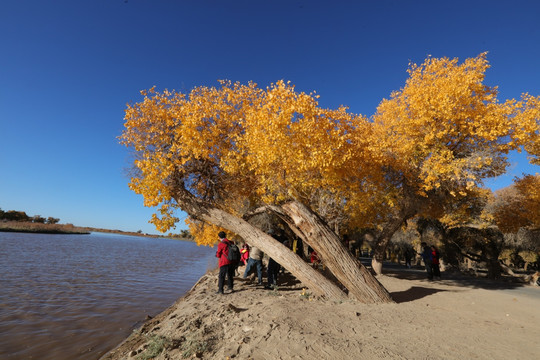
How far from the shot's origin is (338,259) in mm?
6867

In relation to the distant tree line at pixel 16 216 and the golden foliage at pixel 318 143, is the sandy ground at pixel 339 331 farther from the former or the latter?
the distant tree line at pixel 16 216

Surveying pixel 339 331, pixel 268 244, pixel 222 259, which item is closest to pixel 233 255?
pixel 222 259

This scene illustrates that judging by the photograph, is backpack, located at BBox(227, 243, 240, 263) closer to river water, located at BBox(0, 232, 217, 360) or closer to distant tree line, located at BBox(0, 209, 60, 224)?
river water, located at BBox(0, 232, 217, 360)

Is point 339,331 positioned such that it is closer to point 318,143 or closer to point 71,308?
point 318,143

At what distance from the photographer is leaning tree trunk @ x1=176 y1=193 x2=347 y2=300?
7012 mm

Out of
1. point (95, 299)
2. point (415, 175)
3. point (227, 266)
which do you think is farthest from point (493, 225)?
point (95, 299)

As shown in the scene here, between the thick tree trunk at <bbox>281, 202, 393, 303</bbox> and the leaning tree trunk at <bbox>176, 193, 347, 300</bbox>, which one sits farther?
the leaning tree trunk at <bbox>176, 193, 347, 300</bbox>

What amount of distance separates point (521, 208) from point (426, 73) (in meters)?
11.1

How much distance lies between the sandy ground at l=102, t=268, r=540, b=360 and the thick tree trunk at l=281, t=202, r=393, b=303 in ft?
1.29

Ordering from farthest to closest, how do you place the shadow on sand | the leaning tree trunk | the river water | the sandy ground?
1. the shadow on sand
2. the leaning tree trunk
3. the river water
4. the sandy ground

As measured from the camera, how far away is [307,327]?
4.61m

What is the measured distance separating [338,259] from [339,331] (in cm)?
248

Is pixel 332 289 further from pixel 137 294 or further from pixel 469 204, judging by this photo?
pixel 469 204

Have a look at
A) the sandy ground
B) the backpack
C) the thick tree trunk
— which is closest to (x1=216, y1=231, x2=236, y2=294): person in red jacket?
the backpack
